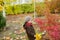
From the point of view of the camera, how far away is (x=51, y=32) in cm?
546

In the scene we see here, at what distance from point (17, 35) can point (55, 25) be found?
520 cm

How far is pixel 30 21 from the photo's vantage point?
7.25 meters

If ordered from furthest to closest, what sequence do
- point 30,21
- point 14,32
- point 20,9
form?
point 20,9
point 14,32
point 30,21

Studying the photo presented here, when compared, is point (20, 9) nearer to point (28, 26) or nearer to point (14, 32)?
point (14, 32)

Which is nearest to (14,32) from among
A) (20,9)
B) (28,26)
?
(28,26)

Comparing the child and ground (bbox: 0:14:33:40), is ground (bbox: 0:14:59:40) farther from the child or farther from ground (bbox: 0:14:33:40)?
the child

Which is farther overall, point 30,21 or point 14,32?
point 14,32

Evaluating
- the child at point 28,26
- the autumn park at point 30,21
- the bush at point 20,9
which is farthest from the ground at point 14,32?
the bush at point 20,9

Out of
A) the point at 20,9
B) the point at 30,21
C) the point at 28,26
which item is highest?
the point at 30,21

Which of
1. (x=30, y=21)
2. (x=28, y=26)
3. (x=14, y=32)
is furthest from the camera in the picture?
(x=14, y=32)

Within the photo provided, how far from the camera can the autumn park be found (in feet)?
19.4

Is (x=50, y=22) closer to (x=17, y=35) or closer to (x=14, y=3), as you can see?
(x=17, y=35)

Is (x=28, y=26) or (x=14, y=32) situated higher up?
(x=28, y=26)

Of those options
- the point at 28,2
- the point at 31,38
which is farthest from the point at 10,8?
the point at 31,38
